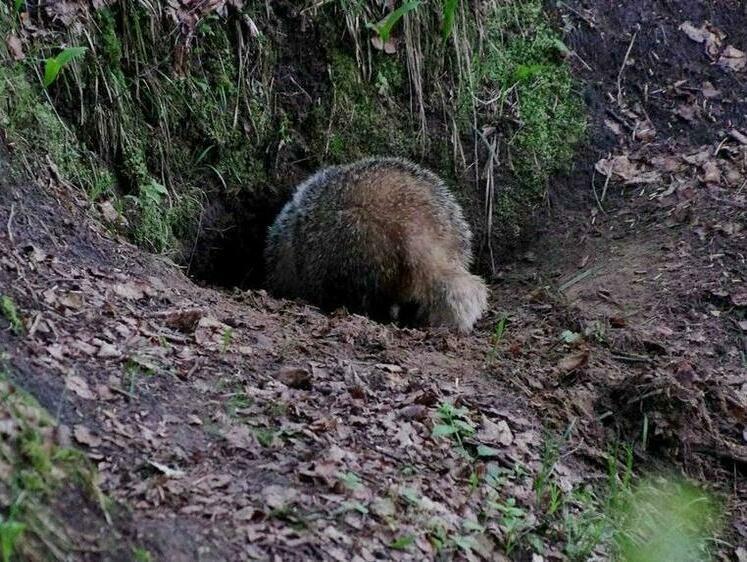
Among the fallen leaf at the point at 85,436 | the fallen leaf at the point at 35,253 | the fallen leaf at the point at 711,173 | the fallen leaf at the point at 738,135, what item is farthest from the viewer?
the fallen leaf at the point at 738,135

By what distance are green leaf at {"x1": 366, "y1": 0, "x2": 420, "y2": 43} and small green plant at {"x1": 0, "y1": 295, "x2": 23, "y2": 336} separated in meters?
2.76

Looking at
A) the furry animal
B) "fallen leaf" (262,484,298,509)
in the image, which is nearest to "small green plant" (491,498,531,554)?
"fallen leaf" (262,484,298,509)

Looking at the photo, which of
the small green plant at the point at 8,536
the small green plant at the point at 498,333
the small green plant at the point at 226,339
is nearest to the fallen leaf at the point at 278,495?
the small green plant at the point at 8,536

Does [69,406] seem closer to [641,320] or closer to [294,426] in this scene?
[294,426]

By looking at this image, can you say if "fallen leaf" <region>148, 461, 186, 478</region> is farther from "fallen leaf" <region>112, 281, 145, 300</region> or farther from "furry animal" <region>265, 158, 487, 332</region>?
"furry animal" <region>265, 158, 487, 332</region>

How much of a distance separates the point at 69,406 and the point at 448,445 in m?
1.36

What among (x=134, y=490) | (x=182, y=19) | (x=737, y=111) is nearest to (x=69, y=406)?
(x=134, y=490)

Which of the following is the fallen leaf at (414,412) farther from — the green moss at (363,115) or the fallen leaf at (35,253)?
the green moss at (363,115)

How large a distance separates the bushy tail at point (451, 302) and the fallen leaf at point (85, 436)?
2474 millimetres

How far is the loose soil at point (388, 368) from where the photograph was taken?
2797 mm

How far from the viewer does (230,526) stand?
2.62 meters

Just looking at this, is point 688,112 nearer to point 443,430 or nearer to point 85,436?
point 443,430

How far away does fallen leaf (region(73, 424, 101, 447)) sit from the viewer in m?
2.74

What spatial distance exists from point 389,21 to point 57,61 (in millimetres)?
1939
